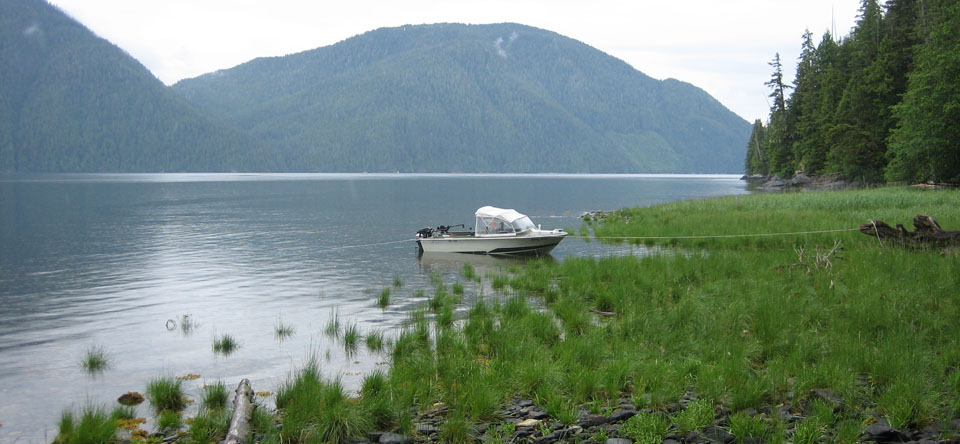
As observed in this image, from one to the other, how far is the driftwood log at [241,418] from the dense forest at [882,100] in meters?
45.1

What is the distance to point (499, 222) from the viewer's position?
31.1m

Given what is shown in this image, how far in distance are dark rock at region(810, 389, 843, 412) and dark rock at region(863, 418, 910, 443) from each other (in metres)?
0.68

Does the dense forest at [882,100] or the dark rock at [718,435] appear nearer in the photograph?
the dark rock at [718,435]

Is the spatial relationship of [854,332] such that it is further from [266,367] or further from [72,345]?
[72,345]

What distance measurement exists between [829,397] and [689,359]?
222 cm

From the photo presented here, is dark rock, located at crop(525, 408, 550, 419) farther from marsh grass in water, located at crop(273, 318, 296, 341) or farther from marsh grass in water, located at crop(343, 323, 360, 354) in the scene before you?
marsh grass in water, located at crop(273, 318, 296, 341)

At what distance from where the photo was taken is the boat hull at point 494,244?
29938mm

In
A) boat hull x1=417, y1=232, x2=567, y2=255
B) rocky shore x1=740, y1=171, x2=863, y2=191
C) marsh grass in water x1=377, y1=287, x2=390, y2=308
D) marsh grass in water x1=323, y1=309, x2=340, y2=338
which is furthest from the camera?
rocky shore x1=740, y1=171, x2=863, y2=191

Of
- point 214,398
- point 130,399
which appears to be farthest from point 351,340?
point 130,399

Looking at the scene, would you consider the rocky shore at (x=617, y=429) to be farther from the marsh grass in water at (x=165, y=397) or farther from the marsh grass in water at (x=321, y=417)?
the marsh grass in water at (x=165, y=397)

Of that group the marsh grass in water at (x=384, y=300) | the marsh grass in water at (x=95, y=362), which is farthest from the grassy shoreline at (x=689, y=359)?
the marsh grass in water at (x=95, y=362)

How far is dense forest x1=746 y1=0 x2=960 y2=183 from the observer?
40375 mm

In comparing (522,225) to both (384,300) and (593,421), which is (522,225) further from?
(593,421)

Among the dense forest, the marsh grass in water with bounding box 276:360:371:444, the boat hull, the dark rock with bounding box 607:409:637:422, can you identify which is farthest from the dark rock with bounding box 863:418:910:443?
the dense forest
